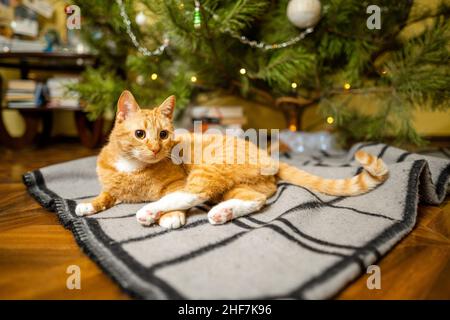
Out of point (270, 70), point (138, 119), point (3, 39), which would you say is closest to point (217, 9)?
point (270, 70)

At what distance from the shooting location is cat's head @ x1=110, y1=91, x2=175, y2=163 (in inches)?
28.6

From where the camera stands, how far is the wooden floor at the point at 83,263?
0.47 meters

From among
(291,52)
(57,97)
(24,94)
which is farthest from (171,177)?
(24,94)

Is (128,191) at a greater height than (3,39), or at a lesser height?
lesser

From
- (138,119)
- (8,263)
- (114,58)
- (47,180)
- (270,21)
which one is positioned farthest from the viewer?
(114,58)

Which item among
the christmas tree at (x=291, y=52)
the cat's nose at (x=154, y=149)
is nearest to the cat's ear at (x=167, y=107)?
the cat's nose at (x=154, y=149)

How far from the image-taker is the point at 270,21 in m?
1.35

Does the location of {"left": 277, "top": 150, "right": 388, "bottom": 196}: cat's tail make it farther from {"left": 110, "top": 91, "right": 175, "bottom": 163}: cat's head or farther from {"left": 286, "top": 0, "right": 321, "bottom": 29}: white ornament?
{"left": 286, "top": 0, "right": 321, "bottom": 29}: white ornament

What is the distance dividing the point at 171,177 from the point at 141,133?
5.6 inches

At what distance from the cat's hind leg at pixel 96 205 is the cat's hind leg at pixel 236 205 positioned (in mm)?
294

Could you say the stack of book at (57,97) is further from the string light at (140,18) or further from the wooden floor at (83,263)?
the wooden floor at (83,263)

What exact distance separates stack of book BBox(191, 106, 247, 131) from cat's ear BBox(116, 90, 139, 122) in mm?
941
